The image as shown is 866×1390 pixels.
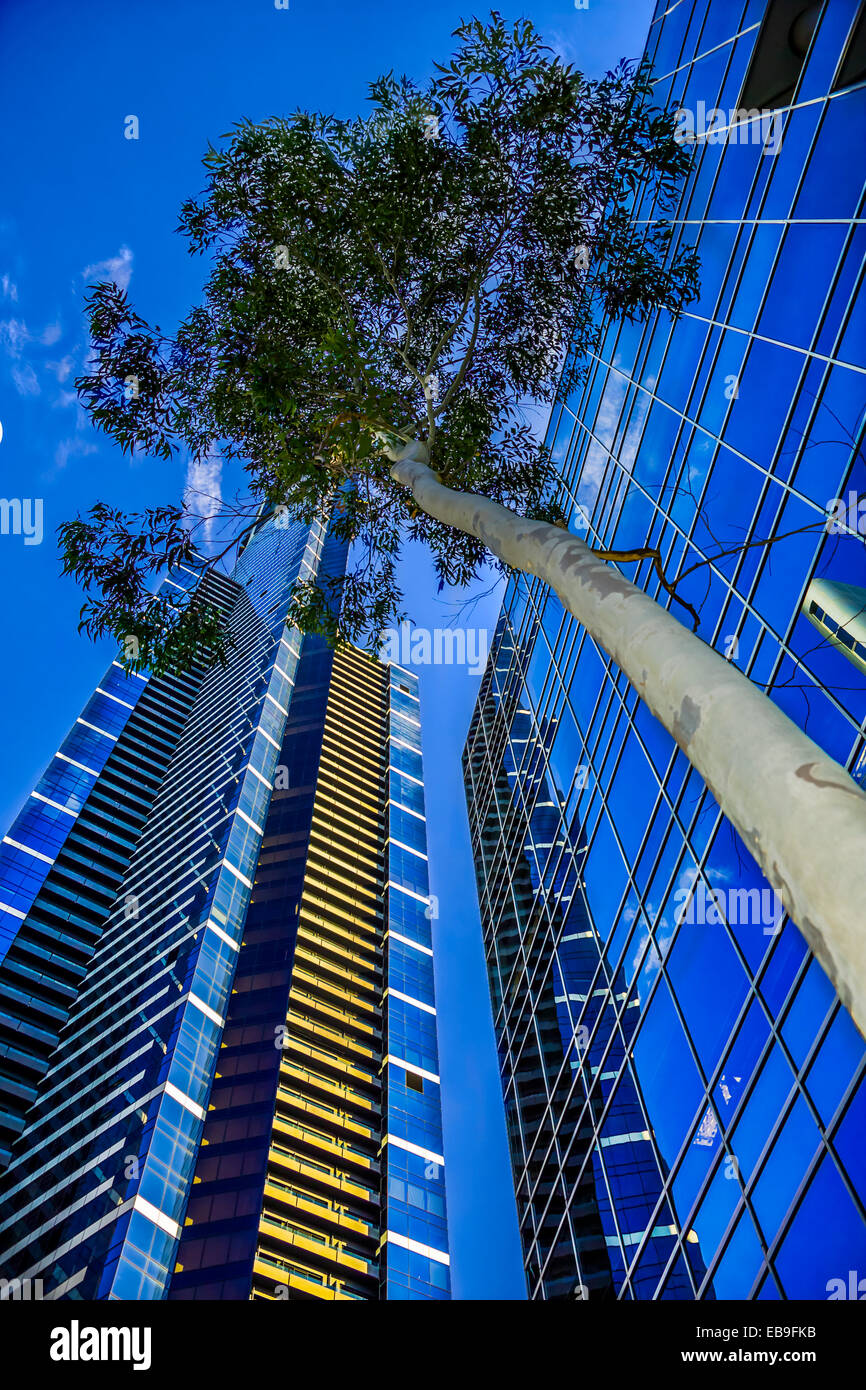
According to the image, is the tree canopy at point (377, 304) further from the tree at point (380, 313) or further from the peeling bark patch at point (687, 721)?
the peeling bark patch at point (687, 721)

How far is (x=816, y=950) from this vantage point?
2.53m

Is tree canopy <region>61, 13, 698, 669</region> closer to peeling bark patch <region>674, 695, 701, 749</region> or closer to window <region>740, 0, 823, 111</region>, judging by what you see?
window <region>740, 0, 823, 111</region>

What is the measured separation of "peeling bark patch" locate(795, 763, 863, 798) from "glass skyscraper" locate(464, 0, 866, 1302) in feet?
5.26

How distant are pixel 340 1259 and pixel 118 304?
55957mm

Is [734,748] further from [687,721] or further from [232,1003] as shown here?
[232,1003]

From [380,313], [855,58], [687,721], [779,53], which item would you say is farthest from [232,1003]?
[687,721]

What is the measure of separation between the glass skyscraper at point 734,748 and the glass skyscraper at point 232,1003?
1485cm

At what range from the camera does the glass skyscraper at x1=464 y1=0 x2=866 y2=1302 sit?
9.27m

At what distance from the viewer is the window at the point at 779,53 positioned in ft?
39.0

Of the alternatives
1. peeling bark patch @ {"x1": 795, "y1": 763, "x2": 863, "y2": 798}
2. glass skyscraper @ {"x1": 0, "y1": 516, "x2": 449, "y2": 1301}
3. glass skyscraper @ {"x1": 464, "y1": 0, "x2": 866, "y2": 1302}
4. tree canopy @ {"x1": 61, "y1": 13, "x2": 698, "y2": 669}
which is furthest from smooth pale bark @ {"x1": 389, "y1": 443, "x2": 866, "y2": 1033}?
glass skyscraper @ {"x1": 0, "y1": 516, "x2": 449, "y2": 1301}

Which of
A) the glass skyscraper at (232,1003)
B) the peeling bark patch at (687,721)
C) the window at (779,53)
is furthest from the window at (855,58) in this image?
the glass skyscraper at (232,1003)
